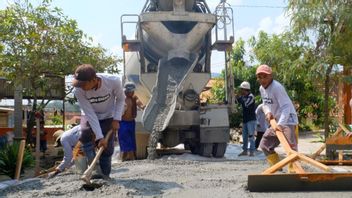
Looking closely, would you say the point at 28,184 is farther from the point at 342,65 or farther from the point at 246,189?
the point at 342,65

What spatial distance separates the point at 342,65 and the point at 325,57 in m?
0.83

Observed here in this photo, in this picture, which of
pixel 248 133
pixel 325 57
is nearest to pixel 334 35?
pixel 325 57

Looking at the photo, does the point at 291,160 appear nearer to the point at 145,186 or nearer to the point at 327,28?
the point at 145,186

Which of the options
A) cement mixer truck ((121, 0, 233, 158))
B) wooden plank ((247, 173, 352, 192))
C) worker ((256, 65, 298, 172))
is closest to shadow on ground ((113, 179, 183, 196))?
wooden plank ((247, 173, 352, 192))

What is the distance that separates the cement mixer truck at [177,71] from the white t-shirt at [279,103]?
3.37m

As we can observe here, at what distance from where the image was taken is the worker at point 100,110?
19.0ft

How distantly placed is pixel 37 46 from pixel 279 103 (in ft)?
21.6

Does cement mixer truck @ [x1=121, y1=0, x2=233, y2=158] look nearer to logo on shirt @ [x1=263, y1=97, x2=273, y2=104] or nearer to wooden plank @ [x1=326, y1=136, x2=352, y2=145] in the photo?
wooden plank @ [x1=326, y1=136, x2=352, y2=145]

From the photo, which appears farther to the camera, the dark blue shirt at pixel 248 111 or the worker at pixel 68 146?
the dark blue shirt at pixel 248 111

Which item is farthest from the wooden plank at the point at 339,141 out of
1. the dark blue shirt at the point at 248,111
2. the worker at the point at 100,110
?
the worker at the point at 100,110

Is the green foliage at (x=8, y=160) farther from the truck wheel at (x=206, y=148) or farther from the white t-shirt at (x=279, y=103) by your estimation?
the white t-shirt at (x=279, y=103)

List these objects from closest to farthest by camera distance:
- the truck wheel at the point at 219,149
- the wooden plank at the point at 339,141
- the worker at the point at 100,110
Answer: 1. the worker at the point at 100,110
2. the wooden plank at the point at 339,141
3. the truck wheel at the point at 219,149

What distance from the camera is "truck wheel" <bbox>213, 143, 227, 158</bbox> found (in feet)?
33.2

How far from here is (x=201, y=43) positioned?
1055 cm
